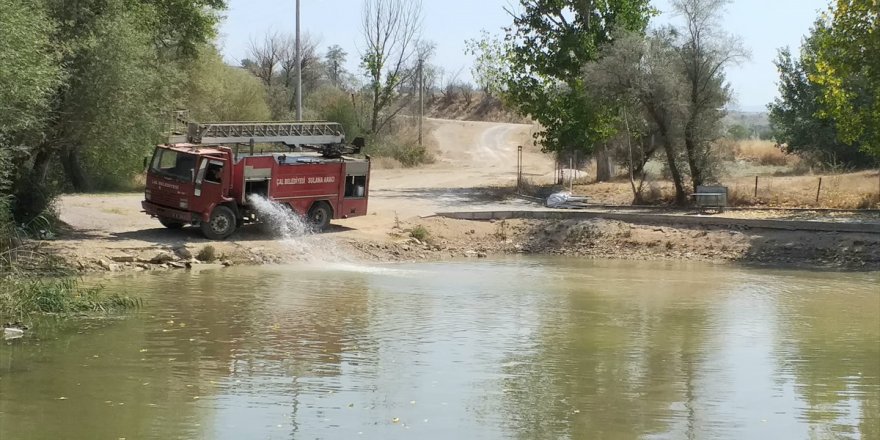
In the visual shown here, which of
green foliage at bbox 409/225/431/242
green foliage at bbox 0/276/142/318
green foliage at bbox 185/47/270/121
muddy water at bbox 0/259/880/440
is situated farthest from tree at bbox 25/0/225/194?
green foliage at bbox 185/47/270/121

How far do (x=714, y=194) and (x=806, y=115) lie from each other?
Answer: 20.0m

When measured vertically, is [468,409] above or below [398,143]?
below

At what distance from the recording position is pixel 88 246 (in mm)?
24891

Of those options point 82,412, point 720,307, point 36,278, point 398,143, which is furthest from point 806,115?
point 82,412

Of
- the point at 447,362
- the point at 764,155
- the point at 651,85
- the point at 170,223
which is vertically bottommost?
the point at 447,362

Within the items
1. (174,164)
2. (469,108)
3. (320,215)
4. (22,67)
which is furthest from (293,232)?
(469,108)

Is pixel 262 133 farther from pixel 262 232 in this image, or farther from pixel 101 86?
pixel 101 86

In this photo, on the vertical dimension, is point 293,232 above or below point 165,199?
below

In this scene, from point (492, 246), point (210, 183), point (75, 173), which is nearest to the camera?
point (210, 183)

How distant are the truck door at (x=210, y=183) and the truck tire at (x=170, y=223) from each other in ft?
4.14

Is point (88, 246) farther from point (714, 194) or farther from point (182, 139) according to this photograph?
point (714, 194)

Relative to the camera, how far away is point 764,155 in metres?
58.4

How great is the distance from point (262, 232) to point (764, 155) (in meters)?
37.2

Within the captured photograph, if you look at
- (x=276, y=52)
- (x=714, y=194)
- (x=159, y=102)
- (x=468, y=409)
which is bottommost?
(x=468, y=409)
